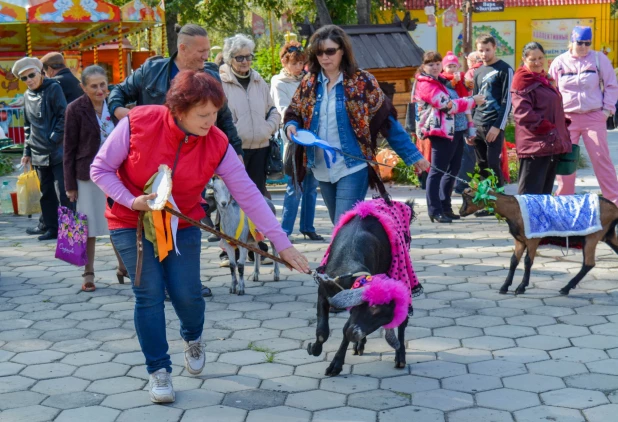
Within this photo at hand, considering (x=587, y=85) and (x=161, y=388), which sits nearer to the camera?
(x=161, y=388)

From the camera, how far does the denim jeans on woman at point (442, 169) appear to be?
915 centimetres

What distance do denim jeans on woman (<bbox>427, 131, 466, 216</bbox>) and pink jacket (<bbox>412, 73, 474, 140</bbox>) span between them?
12 centimetres

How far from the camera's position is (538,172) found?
7707 mm

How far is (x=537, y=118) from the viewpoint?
24.7 feet

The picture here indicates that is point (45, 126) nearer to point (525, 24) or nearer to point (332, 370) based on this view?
point (332, 370)

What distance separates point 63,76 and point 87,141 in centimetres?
279

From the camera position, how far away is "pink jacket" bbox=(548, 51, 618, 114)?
27.5 feet

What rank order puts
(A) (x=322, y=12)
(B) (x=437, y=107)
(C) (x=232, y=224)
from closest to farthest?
(C) (x=232, y=224) → (B) (x=437, y=107) → (A) (x=322, y=12)

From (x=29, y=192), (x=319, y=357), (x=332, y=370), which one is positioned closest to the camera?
(x=332, y=370)

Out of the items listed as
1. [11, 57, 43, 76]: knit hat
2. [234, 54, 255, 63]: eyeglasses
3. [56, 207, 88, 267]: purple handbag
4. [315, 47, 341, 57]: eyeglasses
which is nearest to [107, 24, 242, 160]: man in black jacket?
[315, 47, 341, 57]: eyeglasses

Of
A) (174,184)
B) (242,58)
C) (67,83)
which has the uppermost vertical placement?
(242,58)

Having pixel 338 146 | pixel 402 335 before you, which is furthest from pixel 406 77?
pixel 402 335

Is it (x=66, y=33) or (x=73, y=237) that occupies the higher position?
(x=66, y=33)

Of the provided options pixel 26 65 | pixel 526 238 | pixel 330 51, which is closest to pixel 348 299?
pixel 330 51
